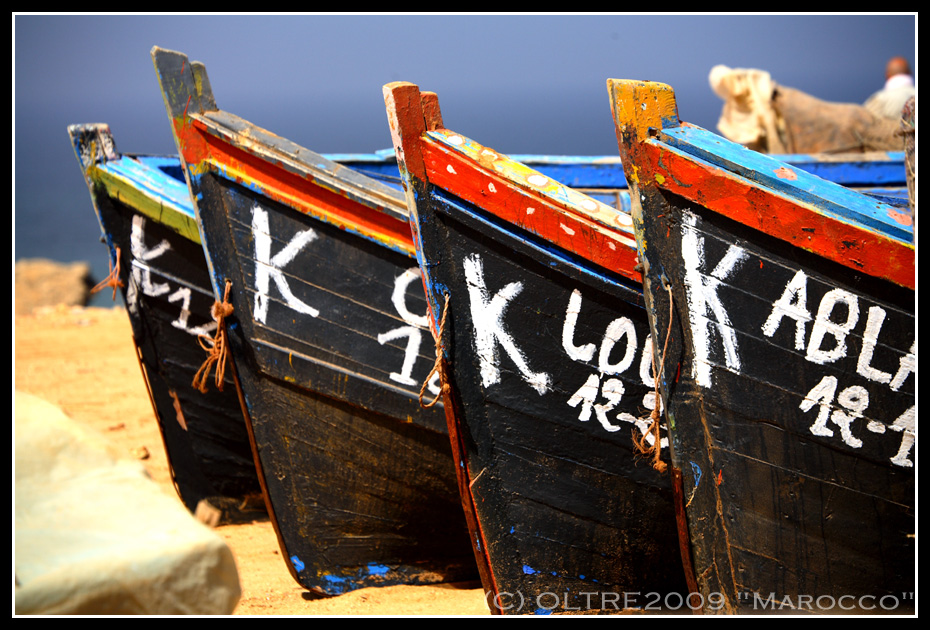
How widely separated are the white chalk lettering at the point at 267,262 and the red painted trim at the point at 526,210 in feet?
2.40

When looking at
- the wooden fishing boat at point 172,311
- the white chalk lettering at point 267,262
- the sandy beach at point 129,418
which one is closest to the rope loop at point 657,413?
the sandy beach at point 129,418

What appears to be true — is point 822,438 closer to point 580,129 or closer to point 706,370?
point 706,370

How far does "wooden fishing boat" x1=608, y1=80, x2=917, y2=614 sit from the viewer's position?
204 centimetres

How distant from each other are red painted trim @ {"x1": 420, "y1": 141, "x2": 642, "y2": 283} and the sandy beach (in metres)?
1.09

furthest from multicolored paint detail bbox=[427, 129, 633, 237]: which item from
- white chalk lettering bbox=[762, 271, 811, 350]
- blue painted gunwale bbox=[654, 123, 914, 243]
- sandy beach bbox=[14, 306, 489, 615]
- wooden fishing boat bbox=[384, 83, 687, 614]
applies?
sandy beach bbox=[14, 306, 489, 615]

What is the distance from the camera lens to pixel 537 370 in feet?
8.21

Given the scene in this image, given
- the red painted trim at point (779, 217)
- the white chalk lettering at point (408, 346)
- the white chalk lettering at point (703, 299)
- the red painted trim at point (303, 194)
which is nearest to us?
the red painted trim at point (779, 217)

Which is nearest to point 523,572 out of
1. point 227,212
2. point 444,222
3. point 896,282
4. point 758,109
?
point 444,222

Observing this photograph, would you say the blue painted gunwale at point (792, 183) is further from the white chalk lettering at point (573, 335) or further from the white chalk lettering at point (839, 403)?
the white chalk lettering at point (573, 335)

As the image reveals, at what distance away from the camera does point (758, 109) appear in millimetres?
7426

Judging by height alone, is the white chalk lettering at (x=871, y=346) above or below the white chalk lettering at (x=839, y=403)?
above

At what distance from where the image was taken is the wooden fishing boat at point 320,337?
9.41 ft

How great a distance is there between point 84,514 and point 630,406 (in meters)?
1.57

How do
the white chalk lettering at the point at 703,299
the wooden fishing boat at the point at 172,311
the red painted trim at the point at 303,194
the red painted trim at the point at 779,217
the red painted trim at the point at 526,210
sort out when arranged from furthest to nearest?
the wooden fishing boat at the point at 172,311 < the red painted trim at the point at 303,194 < the red painted trim at the point at 526,210 < the white chalk lettering at the point at 703,299 < the red painted trim at the point at 779,217
